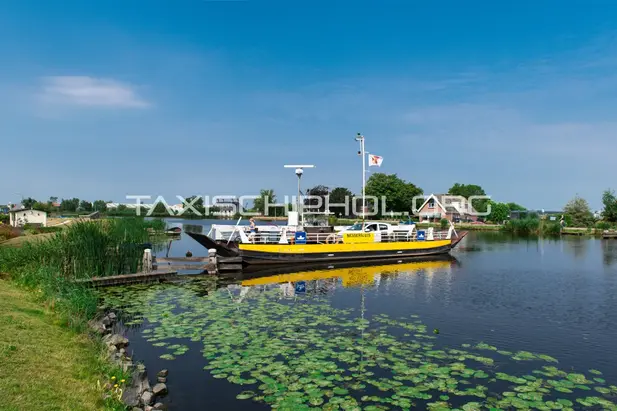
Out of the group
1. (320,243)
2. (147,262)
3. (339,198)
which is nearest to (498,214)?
(339,198)

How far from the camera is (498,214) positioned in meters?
106

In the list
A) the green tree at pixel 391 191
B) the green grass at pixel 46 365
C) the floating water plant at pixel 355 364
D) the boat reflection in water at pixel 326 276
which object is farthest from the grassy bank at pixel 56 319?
the green tree at pixel 391 191

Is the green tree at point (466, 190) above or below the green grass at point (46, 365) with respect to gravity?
above

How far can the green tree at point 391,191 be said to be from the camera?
9594cm

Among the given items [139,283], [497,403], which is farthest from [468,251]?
[497,403]

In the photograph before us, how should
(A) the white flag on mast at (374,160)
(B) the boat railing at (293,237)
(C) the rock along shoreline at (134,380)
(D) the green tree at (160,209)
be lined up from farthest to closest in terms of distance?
(D) the green tree at (160,209) < (A) the white flag on mast at (374,160) < (B) the boat railing at (293,237) < (C) the rock along shoreline at (134,380)

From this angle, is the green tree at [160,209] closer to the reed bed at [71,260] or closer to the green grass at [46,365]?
the reed bed at [71,260]

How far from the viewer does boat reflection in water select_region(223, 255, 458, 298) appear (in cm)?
2162

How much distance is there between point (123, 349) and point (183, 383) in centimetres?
236

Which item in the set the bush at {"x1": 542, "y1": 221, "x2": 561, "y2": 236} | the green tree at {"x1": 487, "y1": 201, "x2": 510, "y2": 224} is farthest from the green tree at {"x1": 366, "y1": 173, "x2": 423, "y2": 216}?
the bush at {"x1": 542, "y1": 221, "x2": 561, "y2": 236}

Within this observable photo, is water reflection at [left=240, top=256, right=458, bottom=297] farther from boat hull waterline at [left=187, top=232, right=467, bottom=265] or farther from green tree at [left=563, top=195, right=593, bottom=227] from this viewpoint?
green tree at [left=563, top=195, right=593, bottom=227]

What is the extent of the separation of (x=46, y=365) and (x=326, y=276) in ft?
60.1

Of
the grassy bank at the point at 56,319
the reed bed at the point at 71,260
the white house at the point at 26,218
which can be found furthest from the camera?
the white house at the point at 26,218

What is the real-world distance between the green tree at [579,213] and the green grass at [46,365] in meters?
94.1
